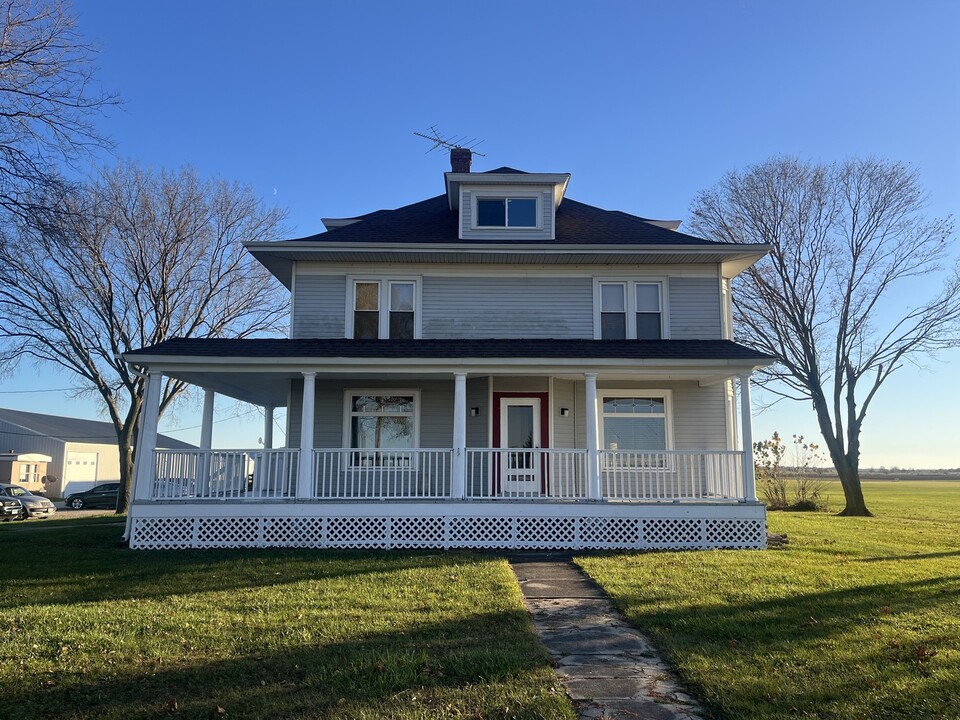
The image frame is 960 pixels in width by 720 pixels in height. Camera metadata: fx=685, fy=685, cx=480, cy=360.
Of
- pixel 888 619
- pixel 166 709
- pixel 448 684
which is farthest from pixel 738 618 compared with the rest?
pixel 166 709

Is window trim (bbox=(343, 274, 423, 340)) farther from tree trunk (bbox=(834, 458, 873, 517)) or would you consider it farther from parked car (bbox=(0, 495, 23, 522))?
parked car (bbox=(0, 495, 23, 522))

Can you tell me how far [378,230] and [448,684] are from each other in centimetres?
1212

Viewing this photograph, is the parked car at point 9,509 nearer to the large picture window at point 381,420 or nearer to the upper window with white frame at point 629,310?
the large picture window at point 381,420

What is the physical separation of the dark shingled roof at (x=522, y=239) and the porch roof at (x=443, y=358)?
250 cm

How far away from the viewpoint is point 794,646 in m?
6.26

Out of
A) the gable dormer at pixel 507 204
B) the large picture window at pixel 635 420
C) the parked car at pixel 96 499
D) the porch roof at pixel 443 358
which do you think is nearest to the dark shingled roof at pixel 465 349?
the porch roof at pixel 443 358

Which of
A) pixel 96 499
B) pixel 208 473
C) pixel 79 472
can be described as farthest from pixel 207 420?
pixel 79 472

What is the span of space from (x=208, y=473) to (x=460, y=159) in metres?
11.0

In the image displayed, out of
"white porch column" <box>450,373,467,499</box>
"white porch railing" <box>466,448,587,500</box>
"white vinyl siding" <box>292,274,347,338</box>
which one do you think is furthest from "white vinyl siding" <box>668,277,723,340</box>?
"white vinyl siding" <box>292,274,347,338</box>

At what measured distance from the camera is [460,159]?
19391mm

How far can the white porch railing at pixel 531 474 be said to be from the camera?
1315cm

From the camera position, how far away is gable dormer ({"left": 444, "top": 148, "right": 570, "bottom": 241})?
15695mm

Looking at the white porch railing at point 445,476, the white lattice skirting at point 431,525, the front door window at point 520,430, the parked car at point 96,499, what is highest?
the front door window at point 520,430

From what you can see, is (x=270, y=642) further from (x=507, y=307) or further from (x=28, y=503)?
(x=28, y=503)
